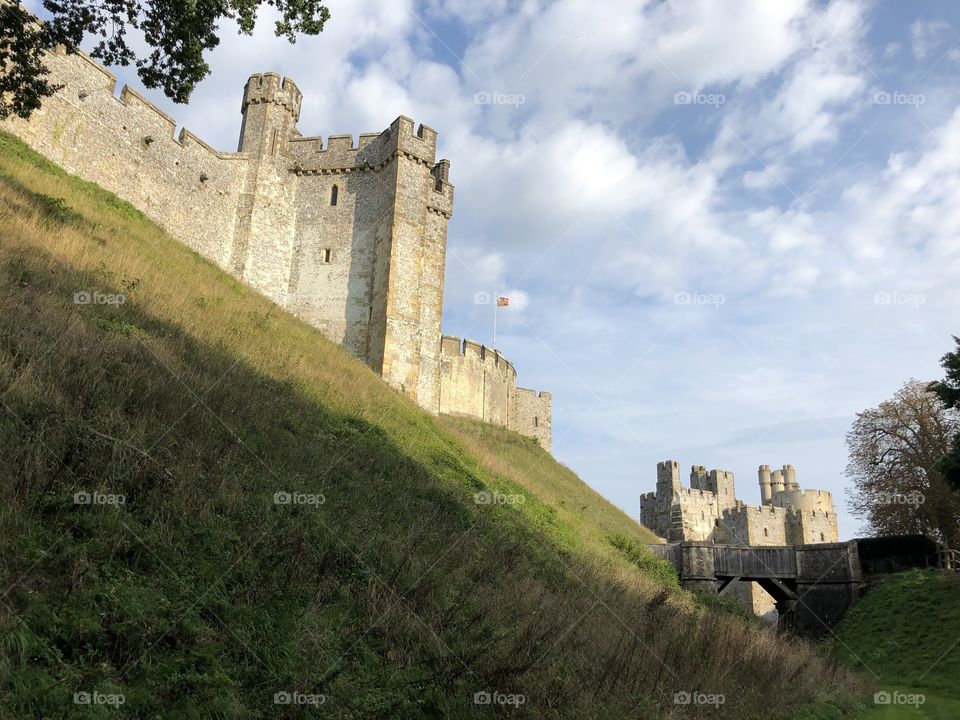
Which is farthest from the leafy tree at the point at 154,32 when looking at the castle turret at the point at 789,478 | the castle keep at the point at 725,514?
the castle turret at the point at 789,478

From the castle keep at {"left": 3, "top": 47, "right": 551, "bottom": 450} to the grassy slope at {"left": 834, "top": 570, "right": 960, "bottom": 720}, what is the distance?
17.9 meters

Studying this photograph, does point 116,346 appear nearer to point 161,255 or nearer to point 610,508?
point 161,255

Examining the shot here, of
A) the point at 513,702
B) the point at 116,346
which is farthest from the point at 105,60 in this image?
the point at 513,702

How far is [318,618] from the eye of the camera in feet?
18.8

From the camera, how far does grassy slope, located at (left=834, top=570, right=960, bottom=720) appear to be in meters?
15.9

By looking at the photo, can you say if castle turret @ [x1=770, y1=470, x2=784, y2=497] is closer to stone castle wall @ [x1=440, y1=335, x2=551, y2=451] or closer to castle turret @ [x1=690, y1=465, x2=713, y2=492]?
castle turret @ [x1=690, y1=465, x2=713, y2=492]

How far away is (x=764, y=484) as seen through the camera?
61375 mm

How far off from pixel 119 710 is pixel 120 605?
94cm
